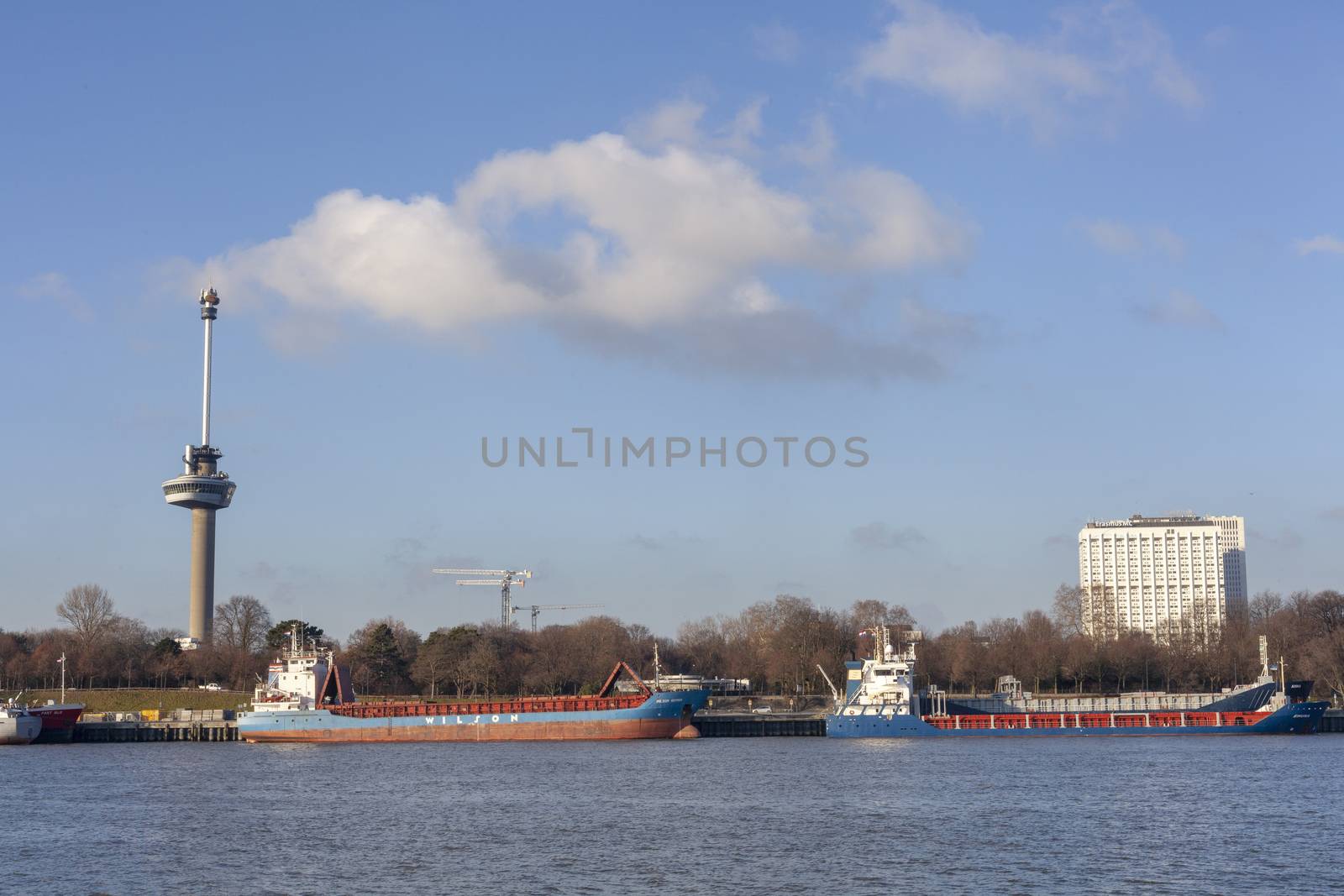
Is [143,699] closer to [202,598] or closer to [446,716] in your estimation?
[202,598]

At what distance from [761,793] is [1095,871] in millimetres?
22349

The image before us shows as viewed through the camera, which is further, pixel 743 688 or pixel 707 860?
pixel 743 688

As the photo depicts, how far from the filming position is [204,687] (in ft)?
532

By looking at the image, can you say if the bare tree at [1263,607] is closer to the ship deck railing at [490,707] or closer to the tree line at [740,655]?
the tree line at [740,655]

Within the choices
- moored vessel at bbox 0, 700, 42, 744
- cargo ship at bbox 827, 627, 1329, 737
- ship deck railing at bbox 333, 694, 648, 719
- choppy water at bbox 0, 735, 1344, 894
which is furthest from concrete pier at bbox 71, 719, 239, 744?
cargo ship at bbox 827, 627, 1329, 737

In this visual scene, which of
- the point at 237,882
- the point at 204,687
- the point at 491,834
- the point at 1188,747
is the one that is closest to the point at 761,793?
the point at 491,834

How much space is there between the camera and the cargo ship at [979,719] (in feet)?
322

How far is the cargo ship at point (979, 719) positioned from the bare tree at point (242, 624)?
105m

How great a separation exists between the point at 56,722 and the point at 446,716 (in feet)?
126

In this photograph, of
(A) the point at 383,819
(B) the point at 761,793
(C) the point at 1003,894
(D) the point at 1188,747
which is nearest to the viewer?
(C) the point at 1003,894

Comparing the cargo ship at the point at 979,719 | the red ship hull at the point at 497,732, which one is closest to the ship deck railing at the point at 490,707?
the red ship hull at the point at 497,732

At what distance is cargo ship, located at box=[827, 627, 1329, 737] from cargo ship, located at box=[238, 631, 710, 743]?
13524 mm

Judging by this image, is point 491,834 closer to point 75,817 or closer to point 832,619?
point 75,817

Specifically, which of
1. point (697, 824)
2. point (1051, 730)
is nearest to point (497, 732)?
point (1051, 730)
